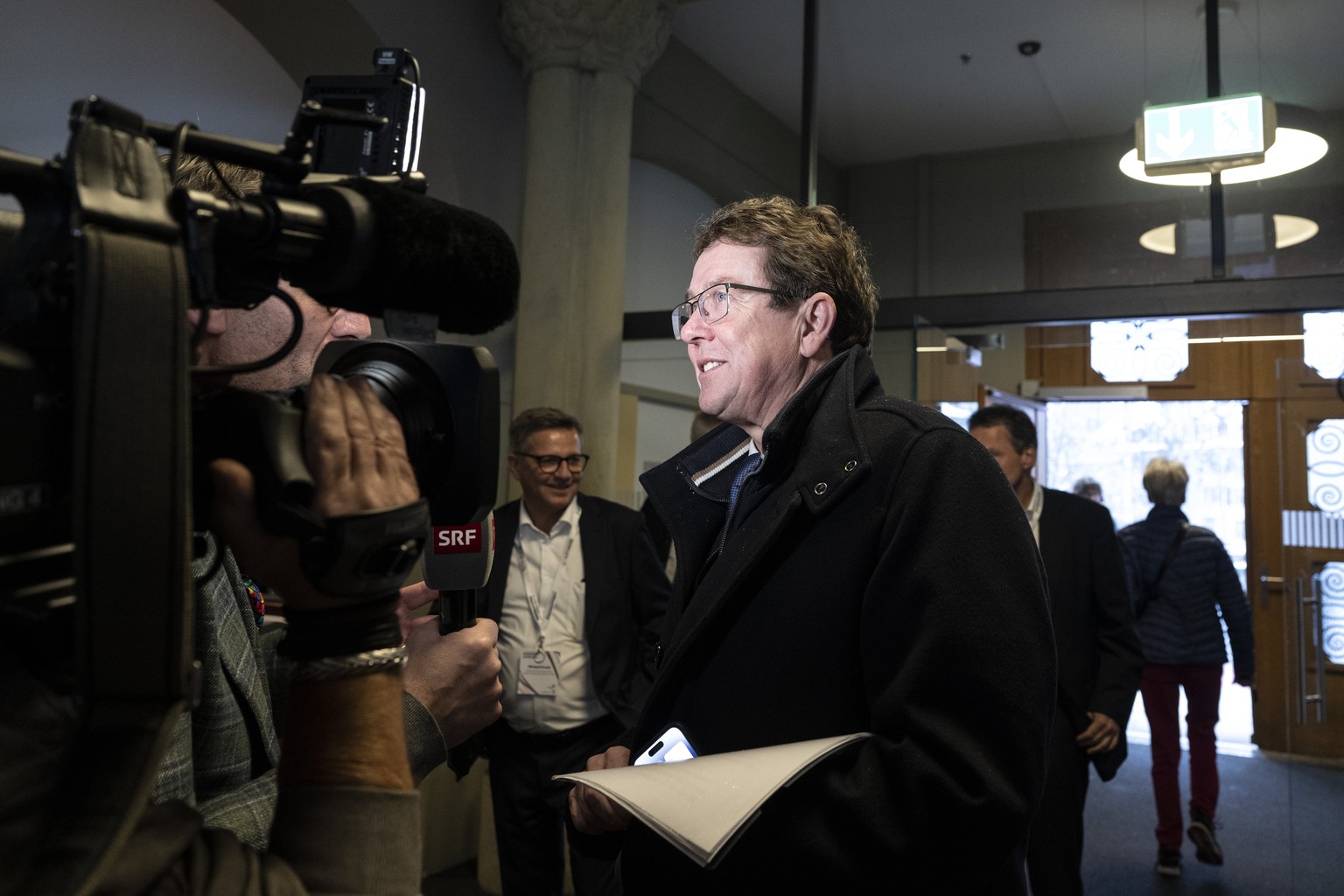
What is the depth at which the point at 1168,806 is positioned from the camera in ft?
13.9

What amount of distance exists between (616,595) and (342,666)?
2.84 metres

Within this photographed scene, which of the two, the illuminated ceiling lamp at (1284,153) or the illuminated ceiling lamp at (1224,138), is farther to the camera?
the illuminated ceiling lamp at (1284,153)

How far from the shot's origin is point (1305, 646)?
3854mm

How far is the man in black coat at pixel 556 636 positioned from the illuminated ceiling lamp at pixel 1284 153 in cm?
305

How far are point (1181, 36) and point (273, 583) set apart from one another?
6.06 meters

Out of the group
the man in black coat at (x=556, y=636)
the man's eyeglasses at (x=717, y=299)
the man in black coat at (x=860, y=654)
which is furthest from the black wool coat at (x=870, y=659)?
the man in black coat at (x=556, y=636)

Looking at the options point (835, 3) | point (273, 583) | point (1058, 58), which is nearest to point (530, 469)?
point (273, 583)

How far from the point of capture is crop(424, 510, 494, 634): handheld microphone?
3.64 feet

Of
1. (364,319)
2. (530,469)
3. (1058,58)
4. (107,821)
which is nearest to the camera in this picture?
(107,821)

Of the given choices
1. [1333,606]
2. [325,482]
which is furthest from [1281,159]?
[325,482]

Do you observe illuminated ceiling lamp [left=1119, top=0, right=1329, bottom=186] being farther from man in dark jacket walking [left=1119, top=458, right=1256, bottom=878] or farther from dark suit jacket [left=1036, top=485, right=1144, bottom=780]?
dark suit jacket [left=1036, top=485, right=1144, bottom=780]

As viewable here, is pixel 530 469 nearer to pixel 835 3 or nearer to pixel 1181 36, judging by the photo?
pixel 835 3

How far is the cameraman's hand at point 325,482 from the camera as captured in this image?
0.68 meters

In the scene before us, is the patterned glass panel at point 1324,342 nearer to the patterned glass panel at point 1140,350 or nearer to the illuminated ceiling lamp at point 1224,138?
the patterned glass panel at point 1140,350
